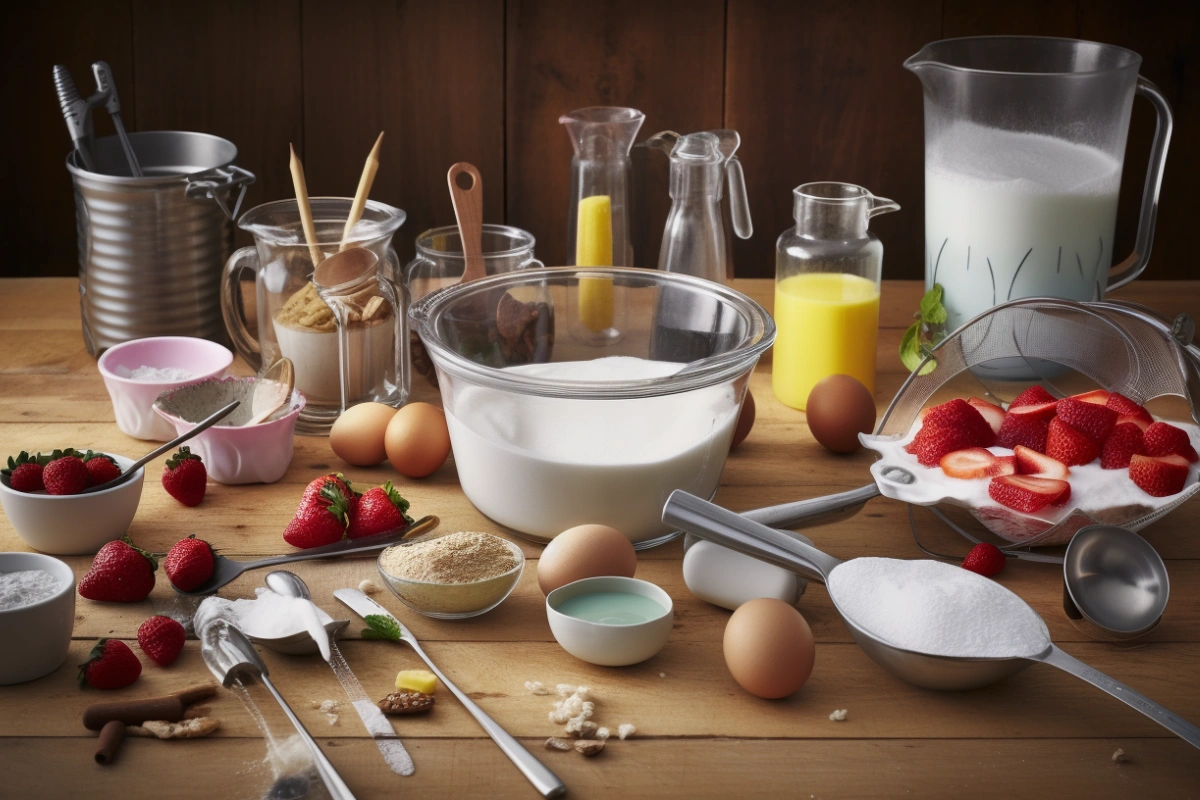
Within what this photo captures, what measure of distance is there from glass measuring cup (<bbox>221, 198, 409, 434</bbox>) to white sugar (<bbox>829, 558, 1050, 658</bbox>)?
68 centimetres

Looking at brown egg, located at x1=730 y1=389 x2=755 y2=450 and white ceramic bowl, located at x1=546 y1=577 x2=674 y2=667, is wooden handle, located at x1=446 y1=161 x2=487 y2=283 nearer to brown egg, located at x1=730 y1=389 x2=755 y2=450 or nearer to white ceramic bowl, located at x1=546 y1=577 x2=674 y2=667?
brown egg, located at x1=730 y1=389 x2=755 y2=450

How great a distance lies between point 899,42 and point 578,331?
1.16m

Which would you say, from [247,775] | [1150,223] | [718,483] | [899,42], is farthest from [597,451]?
[899,42]

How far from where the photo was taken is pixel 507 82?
2.17m

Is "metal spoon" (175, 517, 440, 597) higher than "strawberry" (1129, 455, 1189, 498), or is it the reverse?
"strawberry" (1129, 455, 1189, 498)

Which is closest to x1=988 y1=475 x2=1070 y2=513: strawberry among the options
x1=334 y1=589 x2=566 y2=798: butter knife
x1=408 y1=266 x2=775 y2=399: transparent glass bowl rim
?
x1=408 y1=266 x2=775 y2=399: transparent glass bowl rim

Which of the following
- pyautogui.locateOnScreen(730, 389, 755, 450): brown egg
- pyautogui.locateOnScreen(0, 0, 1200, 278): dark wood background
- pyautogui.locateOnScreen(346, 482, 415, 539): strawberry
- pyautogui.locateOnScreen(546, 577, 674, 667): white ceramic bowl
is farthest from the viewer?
pyautogui.locateOnScreen(0, 0, 1200, 278): dark wood background

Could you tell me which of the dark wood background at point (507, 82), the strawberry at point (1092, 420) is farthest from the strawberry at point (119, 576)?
the dark wood background at point (507, 82)

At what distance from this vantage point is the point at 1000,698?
88 centimetres

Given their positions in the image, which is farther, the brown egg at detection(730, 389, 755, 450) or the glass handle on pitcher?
the glass handle on pitcher

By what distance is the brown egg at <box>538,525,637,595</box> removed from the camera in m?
0.96

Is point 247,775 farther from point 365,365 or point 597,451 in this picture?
point 365,365

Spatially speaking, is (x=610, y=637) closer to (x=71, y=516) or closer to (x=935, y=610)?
(x=935, y=610)

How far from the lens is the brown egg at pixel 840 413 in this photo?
1292mm
